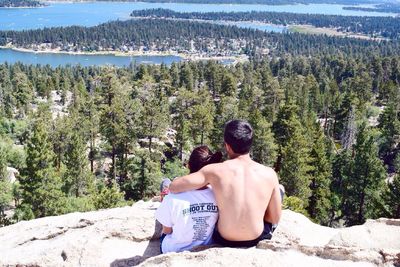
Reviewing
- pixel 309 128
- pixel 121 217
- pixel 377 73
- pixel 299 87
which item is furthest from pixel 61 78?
pixel 121 217

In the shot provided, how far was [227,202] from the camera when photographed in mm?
7070

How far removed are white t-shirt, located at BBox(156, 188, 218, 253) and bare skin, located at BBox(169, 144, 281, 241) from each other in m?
0.18

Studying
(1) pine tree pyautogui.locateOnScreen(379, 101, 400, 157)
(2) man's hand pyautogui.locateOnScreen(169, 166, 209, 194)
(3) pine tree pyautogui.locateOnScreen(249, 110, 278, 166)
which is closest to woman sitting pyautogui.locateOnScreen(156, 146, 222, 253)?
(2) man's hand pyautogui.locateOnScreen(169, 166, 209, 194)

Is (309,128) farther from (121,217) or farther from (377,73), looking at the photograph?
(377,73)

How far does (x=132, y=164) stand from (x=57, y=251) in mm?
34854

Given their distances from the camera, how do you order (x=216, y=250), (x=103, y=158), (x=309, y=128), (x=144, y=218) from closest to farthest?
1. (x=216, y=250)
2. (x=144, y=218)
3. (x=309, y=128)
4. (x=103, y=158)

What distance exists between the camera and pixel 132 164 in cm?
4356

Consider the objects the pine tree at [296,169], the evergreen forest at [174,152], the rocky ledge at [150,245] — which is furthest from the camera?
the pine tree at [296,169]

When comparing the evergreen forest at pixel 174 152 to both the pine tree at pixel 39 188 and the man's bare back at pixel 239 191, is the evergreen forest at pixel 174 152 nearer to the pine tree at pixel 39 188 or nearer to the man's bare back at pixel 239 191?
the pine tree at pixel 39 188

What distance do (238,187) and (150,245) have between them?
3.00 metres

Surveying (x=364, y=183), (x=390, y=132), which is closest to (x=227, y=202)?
(x=364, y=183)

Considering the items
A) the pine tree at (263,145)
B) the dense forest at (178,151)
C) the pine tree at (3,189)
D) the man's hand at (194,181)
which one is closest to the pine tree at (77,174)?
the dense forest at (178,151)

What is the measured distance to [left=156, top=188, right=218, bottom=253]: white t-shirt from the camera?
24.2ft

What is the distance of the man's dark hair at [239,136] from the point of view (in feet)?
23.3
